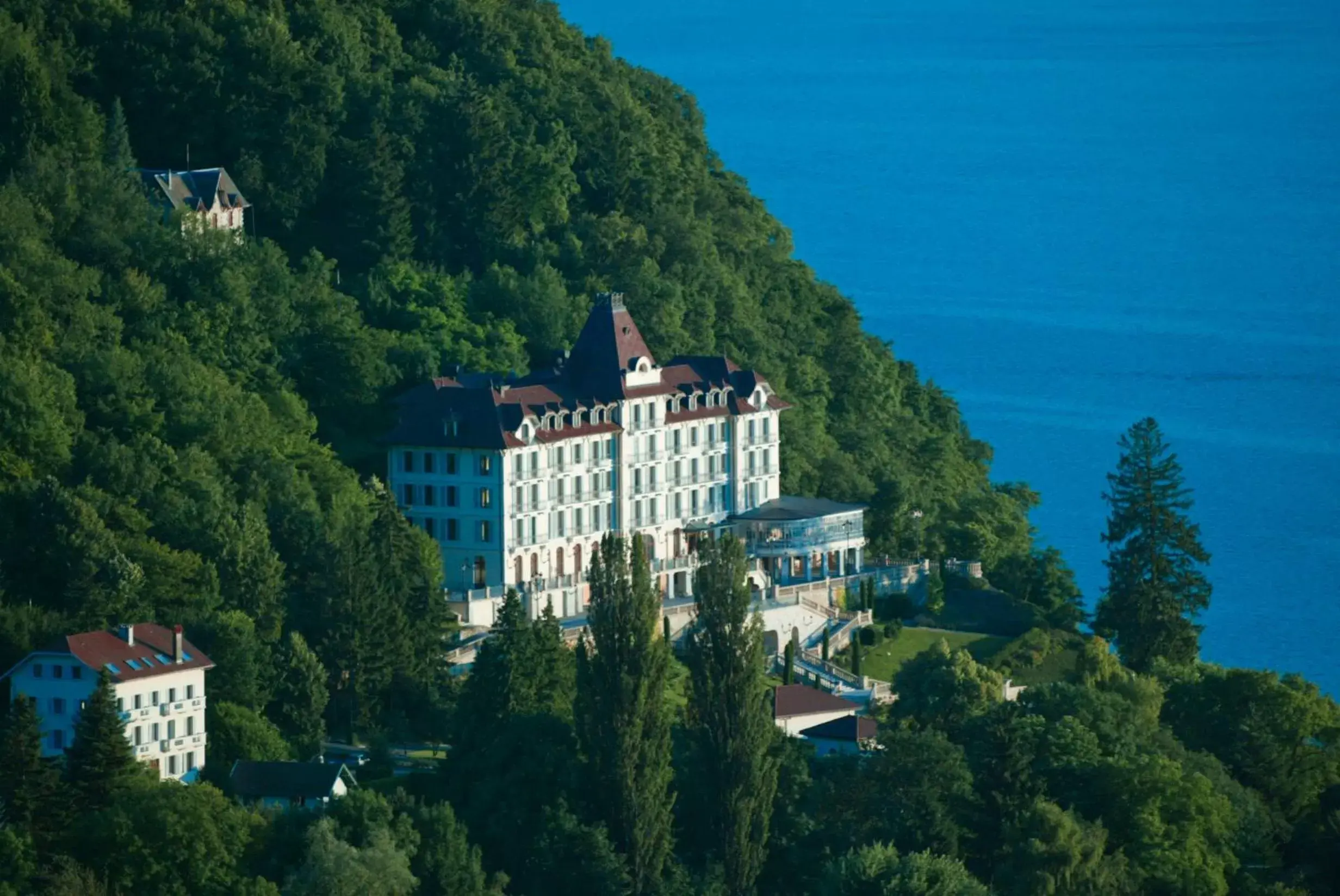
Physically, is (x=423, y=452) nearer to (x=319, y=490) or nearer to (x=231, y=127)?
(x=319, y=490)

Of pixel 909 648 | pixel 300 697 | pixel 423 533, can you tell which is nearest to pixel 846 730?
pixel 423 533

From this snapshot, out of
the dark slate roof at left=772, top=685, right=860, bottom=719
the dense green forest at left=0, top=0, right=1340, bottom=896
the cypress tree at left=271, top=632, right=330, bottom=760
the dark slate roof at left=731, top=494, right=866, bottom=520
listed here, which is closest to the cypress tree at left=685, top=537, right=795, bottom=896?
the dense green forest at left=0, top=0, right=1340, bottom=896

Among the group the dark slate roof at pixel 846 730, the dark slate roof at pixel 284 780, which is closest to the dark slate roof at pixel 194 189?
the dark slate roof at pixel 846 730

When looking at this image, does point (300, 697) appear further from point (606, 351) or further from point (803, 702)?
point (606, 351)

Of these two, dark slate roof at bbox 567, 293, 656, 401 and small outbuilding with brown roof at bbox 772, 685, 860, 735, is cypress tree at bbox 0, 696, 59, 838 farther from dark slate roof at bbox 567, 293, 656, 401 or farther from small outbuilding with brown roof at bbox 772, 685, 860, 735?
dark slate roof at bbox 567, 293, 656, 401

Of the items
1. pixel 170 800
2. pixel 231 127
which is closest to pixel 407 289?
pixel 231 127

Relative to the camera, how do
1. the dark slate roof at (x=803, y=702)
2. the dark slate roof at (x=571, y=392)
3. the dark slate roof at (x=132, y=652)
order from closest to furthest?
the dark slate roof at (x=132, y=652) → the dark slate roof at (x=803, y=702) → the dark slate roof at (x=571, y=392)

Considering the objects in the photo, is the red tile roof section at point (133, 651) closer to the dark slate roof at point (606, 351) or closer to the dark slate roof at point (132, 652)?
the dark slate roof at point (132, 652)
